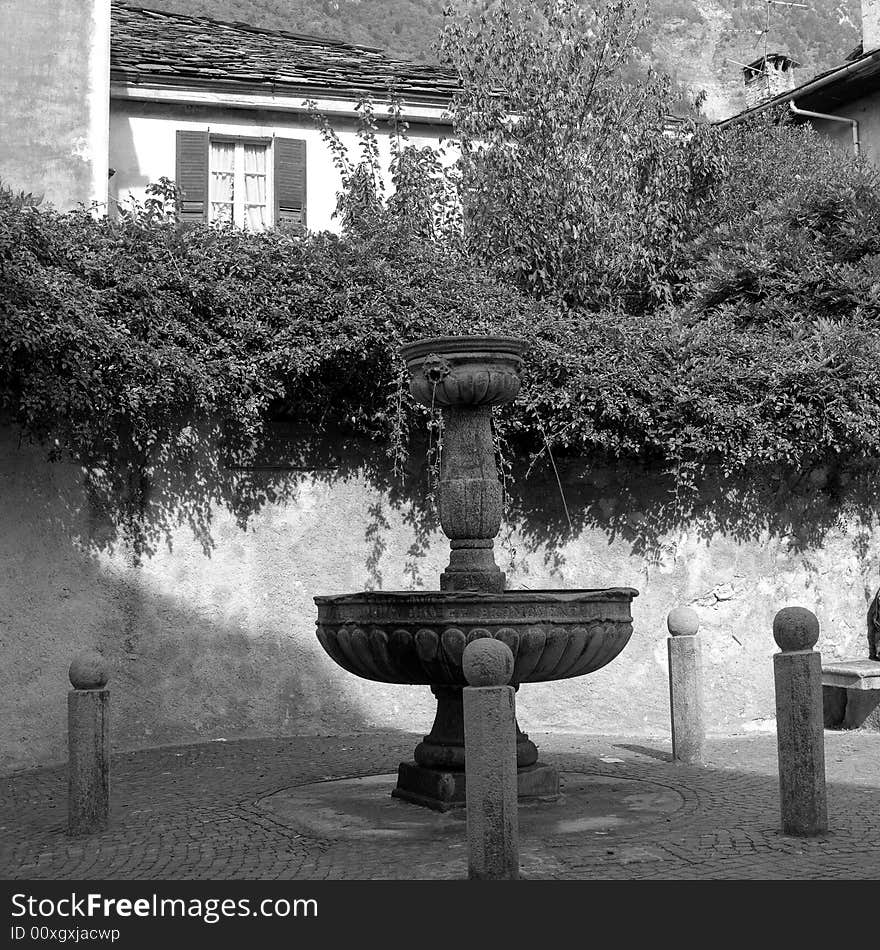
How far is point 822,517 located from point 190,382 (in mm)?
6117

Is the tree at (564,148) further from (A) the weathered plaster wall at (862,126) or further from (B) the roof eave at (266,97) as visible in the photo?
(A) the weathered plaster wall at (862,126)

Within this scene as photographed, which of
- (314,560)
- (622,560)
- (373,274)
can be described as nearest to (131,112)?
(373,274)

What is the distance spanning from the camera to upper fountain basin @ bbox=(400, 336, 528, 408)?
24.0ft

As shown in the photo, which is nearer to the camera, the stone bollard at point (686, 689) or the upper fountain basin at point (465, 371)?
the upper fountain basin at point (465, 371)

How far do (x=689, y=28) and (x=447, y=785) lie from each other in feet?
343

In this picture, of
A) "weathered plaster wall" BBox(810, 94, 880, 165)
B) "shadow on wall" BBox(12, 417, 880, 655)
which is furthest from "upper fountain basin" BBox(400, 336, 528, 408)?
"weathered plaster wall" BBox(810, 94, 880, 165)

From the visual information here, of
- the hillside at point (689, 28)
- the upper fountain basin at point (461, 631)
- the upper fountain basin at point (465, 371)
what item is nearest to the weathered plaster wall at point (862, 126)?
the hillside at point (689, 28)

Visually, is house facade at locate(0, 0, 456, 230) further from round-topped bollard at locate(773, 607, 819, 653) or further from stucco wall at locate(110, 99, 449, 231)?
round-topped bollard at locate(773, 607, 819, 653)

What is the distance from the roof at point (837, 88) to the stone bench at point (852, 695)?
492 inches

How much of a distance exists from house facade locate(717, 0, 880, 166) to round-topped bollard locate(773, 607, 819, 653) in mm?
16484

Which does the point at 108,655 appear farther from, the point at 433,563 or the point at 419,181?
the point at 419,181

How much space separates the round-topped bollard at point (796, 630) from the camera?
6.16m

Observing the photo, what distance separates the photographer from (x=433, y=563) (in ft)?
36.8

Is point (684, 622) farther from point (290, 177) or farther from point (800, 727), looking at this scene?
point (290, 177)
